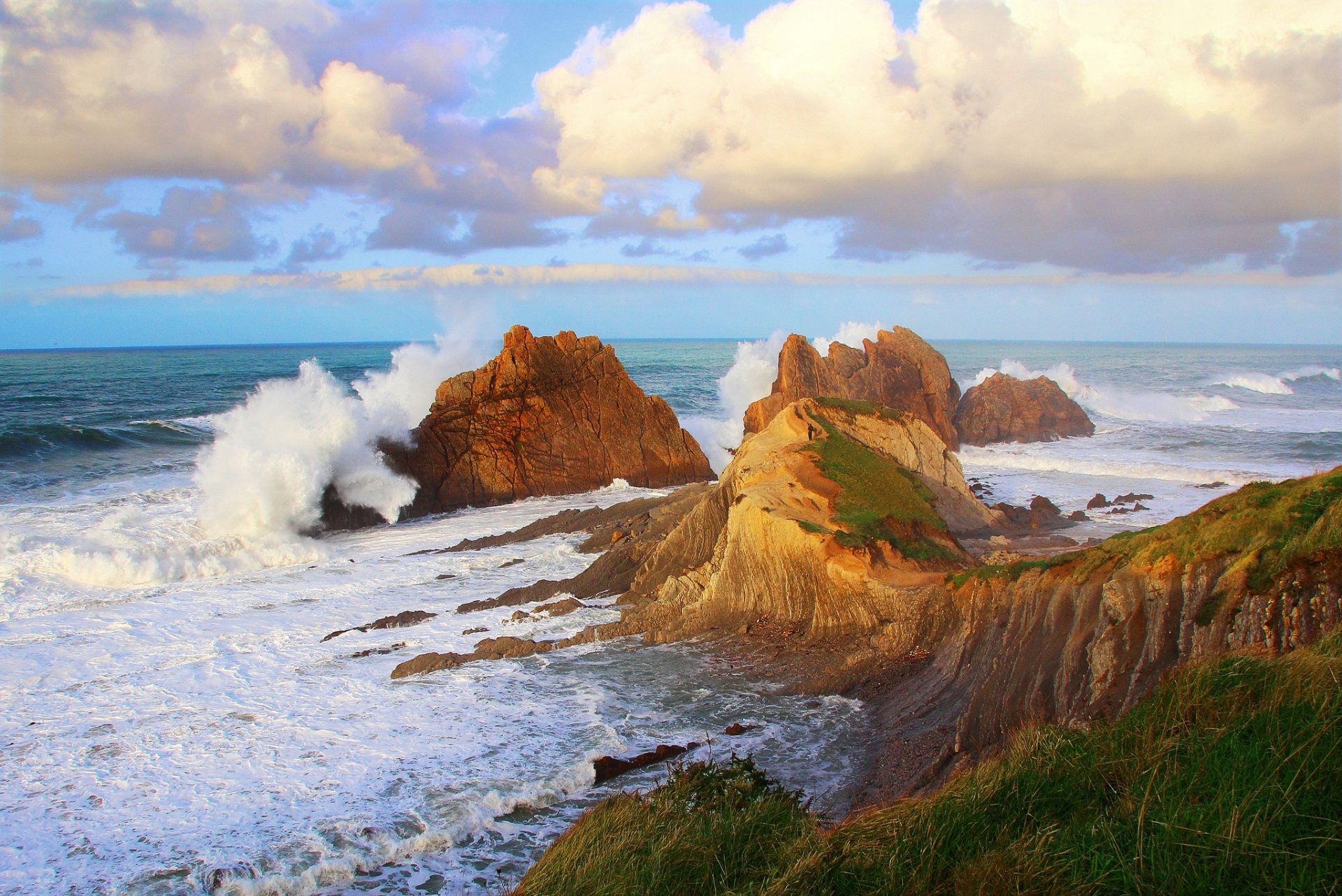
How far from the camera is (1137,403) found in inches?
1911

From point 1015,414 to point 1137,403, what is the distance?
53.1ft

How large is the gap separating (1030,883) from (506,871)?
13.6 feet

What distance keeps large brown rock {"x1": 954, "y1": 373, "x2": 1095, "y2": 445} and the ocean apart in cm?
703

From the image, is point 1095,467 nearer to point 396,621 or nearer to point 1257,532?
point 1257,532

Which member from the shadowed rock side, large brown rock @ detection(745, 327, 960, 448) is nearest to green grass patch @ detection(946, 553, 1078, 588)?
the shadowed rock side

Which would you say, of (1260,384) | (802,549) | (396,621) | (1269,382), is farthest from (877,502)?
(1269,382)

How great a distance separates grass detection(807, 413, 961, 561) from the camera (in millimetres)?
12109

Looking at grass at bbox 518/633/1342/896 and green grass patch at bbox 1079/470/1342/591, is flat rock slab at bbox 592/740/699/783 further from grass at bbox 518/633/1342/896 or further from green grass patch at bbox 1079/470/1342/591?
green grass patch at bbox 1079/470/1342/591

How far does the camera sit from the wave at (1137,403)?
4559 centimetres

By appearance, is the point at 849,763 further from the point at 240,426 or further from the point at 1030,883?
the point at 240,426

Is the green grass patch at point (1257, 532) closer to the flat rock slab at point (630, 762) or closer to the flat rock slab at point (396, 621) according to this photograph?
the flat rock slab at point (630, 762)

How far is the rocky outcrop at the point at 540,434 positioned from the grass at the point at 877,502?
1063 centimetres

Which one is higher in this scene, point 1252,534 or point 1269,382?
point 1269,382

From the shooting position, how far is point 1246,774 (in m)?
3.88
